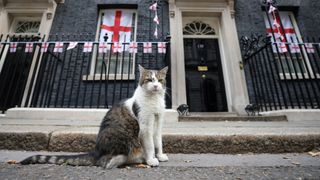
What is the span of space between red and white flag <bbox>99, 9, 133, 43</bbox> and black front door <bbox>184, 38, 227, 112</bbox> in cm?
222

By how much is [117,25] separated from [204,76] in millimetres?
3726

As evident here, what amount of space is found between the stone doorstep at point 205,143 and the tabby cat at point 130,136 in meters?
0.47

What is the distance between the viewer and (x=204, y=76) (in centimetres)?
707

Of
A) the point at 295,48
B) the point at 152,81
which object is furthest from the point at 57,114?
the point at 295,48

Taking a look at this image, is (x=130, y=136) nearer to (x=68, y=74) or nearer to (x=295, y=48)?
(x=68, y=74)

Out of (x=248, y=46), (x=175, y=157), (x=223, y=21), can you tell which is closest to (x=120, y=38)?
(x=223, y=21)

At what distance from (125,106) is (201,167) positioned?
0.97m

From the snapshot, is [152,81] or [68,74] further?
[68,74]

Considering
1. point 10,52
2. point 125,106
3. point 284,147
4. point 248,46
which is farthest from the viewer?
point 248,46

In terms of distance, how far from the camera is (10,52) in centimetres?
558

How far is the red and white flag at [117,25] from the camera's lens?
739 centimetres

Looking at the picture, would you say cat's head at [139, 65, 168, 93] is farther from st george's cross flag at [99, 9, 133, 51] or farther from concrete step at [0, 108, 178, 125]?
st george's cross flag at [99, 9, 133, 51]

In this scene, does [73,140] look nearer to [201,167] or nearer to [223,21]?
[201,167]

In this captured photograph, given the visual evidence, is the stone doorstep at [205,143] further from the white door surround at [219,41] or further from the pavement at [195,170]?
Result: the white door surround at [219,41]
